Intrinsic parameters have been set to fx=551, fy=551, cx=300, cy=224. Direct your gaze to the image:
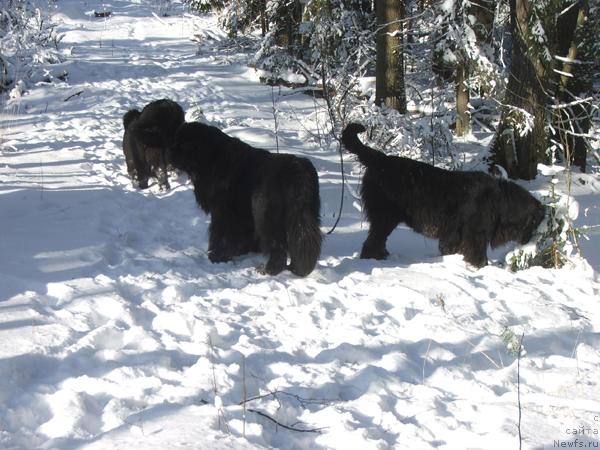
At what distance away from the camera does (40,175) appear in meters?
7.64

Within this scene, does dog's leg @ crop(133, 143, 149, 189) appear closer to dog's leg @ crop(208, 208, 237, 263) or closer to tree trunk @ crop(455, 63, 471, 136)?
dog's leg @ crop(208, 208, 237, 263)

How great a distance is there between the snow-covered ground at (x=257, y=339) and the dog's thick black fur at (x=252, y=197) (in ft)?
0.76

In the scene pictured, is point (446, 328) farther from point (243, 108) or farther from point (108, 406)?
point (243, 108)

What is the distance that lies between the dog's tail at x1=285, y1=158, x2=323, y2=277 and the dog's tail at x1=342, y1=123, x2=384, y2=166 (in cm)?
92

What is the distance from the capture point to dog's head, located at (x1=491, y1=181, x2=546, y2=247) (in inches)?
238

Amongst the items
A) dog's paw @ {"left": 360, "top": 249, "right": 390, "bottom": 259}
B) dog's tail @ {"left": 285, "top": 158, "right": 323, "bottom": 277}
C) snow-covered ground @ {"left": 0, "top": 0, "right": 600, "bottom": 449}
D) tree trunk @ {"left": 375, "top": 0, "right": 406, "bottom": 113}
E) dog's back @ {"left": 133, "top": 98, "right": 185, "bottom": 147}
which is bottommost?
dog's paw @ {"left": 360, "top": 249, "right": 390, "bottom": 259}

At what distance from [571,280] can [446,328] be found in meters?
2.11

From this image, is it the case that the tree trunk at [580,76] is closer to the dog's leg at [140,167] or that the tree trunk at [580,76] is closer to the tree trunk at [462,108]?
the tree trunk at [462,108]

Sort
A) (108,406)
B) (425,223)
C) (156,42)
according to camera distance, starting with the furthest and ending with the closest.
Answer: (156,42) → (425,223) → (108,406)

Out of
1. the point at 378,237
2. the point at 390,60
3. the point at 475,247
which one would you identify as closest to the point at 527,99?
the point at 390,60

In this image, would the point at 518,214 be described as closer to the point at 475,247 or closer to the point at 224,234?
the point at 475,247

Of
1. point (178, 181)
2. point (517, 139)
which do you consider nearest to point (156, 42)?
point (178, 181)

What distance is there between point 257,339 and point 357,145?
290cm

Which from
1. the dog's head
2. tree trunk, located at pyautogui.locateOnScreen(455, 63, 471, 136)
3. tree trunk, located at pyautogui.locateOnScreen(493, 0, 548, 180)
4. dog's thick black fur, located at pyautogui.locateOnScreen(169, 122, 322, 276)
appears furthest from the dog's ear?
tree trunk, located at pyautogui.locateOnScreen(455, 63, 471, 136)
